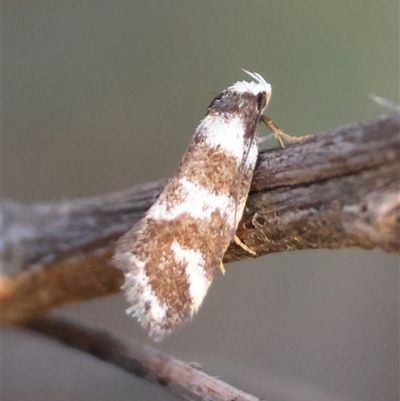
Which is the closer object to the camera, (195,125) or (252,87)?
(252,87)

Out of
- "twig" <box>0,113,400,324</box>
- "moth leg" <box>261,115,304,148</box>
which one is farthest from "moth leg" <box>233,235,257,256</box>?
"moth leg" <box>261,115,304,148</box>

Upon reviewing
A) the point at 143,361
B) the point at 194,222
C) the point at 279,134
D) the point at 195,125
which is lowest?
the point at 143,361

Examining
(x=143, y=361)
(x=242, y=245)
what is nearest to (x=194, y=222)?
(x=242, y=245)

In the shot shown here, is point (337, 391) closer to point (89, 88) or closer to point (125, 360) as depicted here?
point (125, 360)

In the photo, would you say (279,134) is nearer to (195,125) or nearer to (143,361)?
(195,125)

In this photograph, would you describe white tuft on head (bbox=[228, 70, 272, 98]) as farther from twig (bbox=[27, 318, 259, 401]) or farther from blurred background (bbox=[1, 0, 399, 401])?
twig (bbox=[27, 318, 259, 401])

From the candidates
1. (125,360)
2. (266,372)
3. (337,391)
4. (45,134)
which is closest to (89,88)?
(45,134)

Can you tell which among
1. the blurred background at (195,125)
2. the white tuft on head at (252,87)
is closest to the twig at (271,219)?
the white tuft on head at (252,87)
